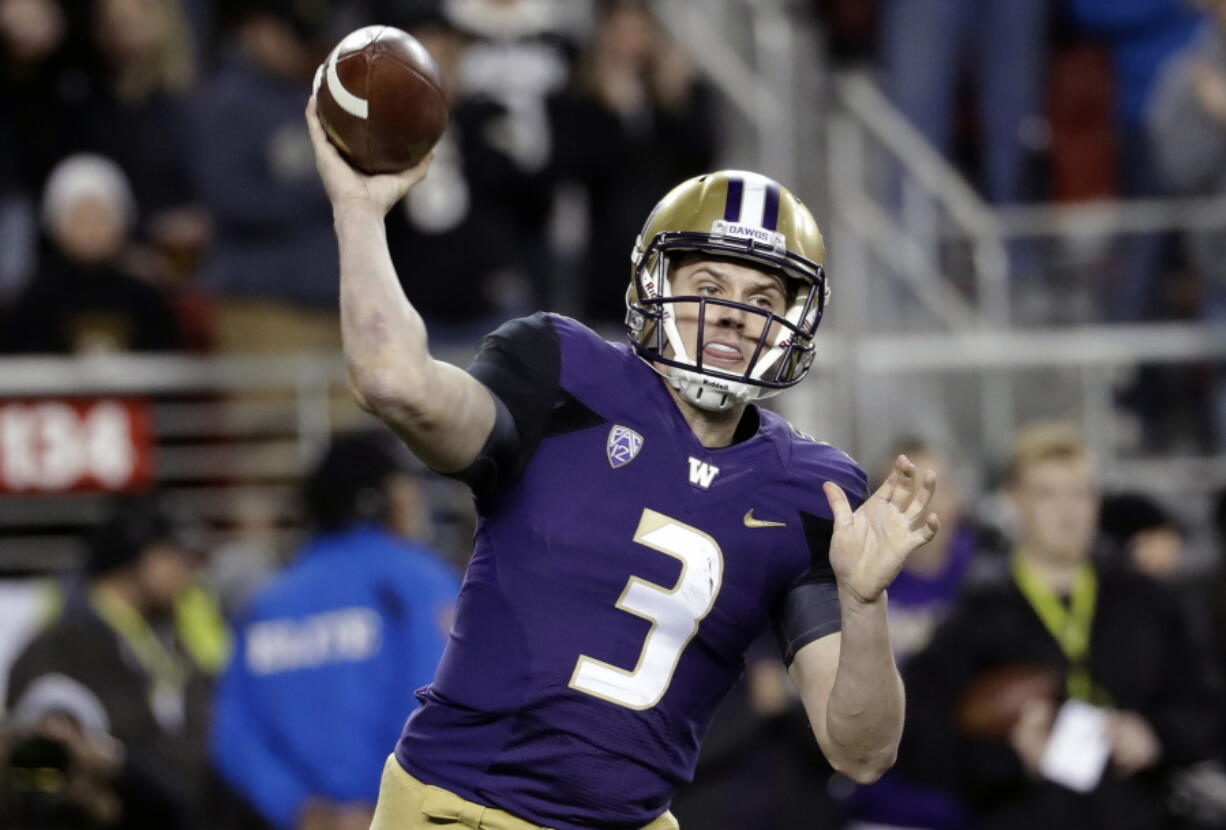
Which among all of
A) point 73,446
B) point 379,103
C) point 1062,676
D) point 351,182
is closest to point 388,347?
point 351,182

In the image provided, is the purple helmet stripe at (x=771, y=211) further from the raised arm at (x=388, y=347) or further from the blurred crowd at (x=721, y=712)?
the blurred crowd at (x=721, y=712)

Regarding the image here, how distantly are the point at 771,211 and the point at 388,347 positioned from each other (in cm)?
94

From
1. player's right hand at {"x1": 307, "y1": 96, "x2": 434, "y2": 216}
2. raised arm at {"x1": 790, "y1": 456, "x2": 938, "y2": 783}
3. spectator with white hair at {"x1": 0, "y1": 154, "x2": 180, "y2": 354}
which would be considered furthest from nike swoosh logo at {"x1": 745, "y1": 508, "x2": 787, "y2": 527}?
spectator with white hair at {"x1": 0, "y1": 154, "x2": 180, "y2": 354}

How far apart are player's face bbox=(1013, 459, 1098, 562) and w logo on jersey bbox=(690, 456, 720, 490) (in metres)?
3.23

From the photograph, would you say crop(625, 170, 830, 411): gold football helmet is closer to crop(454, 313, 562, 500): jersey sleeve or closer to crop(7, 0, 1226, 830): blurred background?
crop(454, 313, 562, 500): jersey sleeve

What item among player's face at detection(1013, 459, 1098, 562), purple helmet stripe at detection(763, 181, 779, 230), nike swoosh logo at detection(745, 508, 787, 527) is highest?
purple helmet stripe at detection(763, 181, 779, 230)

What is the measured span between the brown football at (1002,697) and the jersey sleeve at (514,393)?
341cm

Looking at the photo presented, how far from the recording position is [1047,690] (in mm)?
6613

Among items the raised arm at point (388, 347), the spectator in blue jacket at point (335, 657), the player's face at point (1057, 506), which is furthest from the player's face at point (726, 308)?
the player's face at point (1057, 506)

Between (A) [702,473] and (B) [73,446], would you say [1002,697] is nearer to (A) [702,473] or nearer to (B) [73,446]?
(A) [702,473]

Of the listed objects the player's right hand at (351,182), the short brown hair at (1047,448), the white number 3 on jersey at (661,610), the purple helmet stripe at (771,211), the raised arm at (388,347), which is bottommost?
the short brown hair at (1047,448)

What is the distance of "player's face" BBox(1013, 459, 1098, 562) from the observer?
6641mm

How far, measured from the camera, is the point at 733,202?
12.4ft

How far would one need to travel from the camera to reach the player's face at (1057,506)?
21.8 feet
